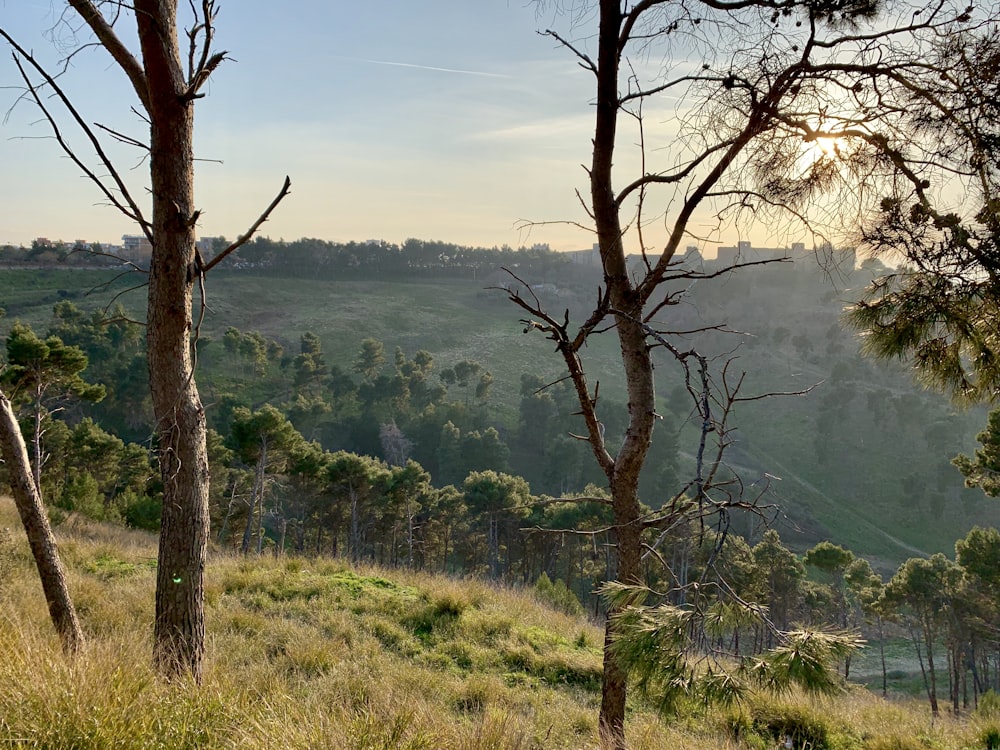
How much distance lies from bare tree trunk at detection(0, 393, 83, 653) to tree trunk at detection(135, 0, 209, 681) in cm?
82

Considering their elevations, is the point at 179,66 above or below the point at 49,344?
above

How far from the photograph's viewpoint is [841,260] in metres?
3.43

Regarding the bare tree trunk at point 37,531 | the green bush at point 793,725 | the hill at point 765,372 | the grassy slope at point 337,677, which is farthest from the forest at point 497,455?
the grassy slope at point 337,677

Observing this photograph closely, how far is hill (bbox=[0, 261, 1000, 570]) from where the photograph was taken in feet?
176

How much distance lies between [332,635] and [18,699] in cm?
386

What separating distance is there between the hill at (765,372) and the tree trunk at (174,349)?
43.7 metres

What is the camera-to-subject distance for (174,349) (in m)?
3.05

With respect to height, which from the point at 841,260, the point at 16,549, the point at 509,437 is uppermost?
the point at 841,260

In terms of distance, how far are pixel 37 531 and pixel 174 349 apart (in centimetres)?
150

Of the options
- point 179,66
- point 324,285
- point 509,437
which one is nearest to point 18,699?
point 179,66

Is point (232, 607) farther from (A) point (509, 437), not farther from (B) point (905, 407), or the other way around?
(B) point (905, 407)

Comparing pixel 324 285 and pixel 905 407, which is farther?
pixel 324 285

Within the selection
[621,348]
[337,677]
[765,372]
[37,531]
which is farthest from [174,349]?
[765,372]

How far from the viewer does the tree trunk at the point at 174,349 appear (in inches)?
115
